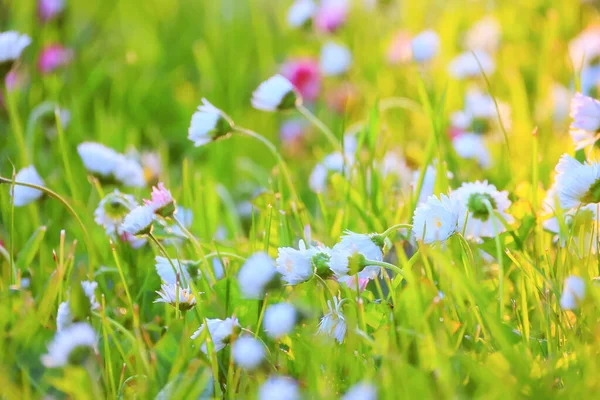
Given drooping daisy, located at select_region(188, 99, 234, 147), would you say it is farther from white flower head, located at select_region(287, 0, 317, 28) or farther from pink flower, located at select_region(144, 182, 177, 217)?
white flower head, located at select_region(287, 0, 317, 28)

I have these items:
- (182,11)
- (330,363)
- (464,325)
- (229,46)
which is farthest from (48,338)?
(182,11)

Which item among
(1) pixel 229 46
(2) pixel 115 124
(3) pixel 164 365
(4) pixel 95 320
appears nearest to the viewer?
(3) pixel 164 365

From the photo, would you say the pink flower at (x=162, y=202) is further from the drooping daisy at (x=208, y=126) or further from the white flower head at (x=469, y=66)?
Result: the white flower head at (x=469, y=66)

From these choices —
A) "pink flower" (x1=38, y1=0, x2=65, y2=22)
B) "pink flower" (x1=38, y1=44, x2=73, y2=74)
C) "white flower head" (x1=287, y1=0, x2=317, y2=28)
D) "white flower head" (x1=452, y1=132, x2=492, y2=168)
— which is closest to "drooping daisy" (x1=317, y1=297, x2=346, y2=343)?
"white flower head" (x1=452, y1=132, x2=492, y2=168)

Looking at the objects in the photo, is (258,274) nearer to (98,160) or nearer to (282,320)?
(282,320)

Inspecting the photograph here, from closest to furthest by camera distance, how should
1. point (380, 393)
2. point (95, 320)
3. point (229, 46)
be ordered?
point (380, 393), point (95, 320), point (229, 46)

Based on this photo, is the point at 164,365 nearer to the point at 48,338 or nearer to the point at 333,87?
the point at 48,338
